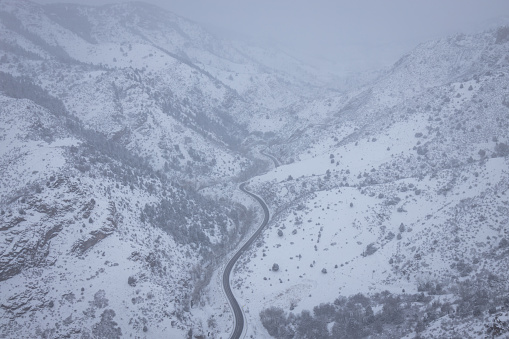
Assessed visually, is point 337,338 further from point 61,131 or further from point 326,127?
point 326,127

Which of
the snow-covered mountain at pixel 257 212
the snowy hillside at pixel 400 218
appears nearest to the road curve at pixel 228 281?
the snow-covered mountain at pixel 257 212

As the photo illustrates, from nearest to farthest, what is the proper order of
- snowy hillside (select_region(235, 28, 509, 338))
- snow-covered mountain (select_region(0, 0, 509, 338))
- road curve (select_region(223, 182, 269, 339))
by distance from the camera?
1. snowy hillside (select_region(235, 28, 509, 338))
2. snow-covered mountain (select_region(0, 0, 509, 338))
3. road curve (select_region(223, 182, 269, 339))

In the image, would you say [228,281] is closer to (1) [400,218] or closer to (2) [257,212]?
(2) [257,212]

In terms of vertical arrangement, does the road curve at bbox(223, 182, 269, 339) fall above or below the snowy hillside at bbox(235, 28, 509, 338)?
below

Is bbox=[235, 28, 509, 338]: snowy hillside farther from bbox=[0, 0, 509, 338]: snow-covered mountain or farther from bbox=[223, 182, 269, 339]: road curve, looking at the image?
bbox=[223, 182, 269, 339]: road curve

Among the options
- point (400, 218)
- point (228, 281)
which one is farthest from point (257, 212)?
point (400, 218)

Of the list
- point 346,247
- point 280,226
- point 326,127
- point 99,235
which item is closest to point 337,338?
point 346,247

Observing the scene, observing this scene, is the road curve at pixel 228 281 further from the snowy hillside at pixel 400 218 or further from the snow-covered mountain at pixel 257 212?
the snowy hillside at pixel 400 218

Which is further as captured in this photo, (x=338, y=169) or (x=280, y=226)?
(x=338, y=169)

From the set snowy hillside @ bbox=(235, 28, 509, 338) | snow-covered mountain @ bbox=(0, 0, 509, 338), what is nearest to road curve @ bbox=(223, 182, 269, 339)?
snow-covered mountain @ bbox=(0, 0, 509, 338)
